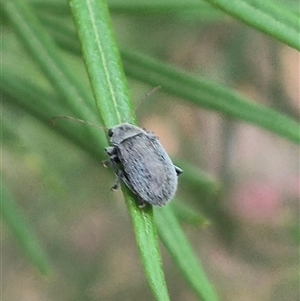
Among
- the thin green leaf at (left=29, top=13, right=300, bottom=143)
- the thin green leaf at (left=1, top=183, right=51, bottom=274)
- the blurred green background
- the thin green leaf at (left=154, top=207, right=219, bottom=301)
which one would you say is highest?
the blurred green background

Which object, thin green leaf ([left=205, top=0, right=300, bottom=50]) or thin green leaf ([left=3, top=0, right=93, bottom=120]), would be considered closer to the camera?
thin green leaf ([left=205, top=0, right=300, bottom=50])

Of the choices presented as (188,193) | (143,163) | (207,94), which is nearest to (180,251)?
(143,163)

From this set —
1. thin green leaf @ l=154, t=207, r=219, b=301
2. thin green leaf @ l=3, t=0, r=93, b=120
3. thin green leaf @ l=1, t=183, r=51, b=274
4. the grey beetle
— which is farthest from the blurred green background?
thin green leaf @ l=154, t=207, r=219, b=301

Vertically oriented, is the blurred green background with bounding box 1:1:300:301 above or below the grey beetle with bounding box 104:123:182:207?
above

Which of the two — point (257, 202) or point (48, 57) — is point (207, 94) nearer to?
point (48, 57)

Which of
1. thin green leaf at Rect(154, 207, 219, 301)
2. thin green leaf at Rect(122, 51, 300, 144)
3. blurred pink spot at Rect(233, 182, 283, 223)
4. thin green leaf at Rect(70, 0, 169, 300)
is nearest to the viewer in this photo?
thin green leaf at Rect(70, 0, 169, 300)

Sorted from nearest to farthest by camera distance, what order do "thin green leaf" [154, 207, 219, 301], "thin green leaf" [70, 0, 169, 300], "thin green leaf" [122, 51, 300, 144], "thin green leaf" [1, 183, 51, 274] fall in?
→ "thin green leaf" [70, 0, 169, 300] → "thin green leaf" [154, 207, 219, 301] → "thin green leaf" [122, 51, 300, 144] → "thin green leaf" [1, 183, 51, 274]

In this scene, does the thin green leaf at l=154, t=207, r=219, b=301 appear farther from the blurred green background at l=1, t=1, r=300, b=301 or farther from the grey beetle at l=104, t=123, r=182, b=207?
the blurred green background at l=1, t=1, r=300, b=301
